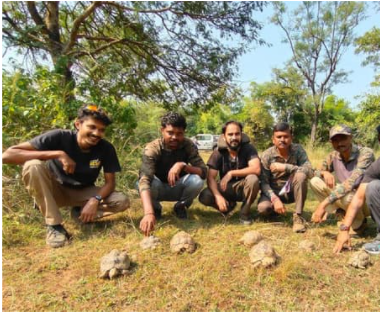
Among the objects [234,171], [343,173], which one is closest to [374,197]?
[343,173]

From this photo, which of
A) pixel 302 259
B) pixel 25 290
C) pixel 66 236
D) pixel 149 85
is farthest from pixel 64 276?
pixel 149 85

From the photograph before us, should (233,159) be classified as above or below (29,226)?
above

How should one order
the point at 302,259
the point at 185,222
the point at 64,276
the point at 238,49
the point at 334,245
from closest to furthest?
the point at 64,276
the point at 302,259
the point at 334,245
the point at 185,222
the point at 238,49

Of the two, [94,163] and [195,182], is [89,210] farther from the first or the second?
[195,182]

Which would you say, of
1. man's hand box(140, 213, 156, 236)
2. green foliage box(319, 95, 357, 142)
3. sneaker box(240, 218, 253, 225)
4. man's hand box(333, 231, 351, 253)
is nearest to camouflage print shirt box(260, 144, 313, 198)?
sneaker box(240, 218, 253, 225)

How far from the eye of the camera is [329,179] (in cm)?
350

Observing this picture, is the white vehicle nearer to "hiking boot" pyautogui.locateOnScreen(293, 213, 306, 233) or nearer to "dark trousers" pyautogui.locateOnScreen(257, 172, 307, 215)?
"dark trousers" pyautogui.locateOnScreen(257, 172, 307, 215)

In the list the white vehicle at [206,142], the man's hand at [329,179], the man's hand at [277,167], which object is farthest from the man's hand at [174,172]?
the white vehicle at [206,142]

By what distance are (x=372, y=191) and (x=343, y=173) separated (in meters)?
0.55

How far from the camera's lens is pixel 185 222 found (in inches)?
143

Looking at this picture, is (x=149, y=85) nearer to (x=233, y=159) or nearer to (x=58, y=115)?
(x=58, y=115)

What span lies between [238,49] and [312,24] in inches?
768

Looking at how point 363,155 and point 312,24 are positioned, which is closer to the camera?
point 363,155

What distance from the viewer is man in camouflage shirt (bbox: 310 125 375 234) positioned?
320 centimetres
